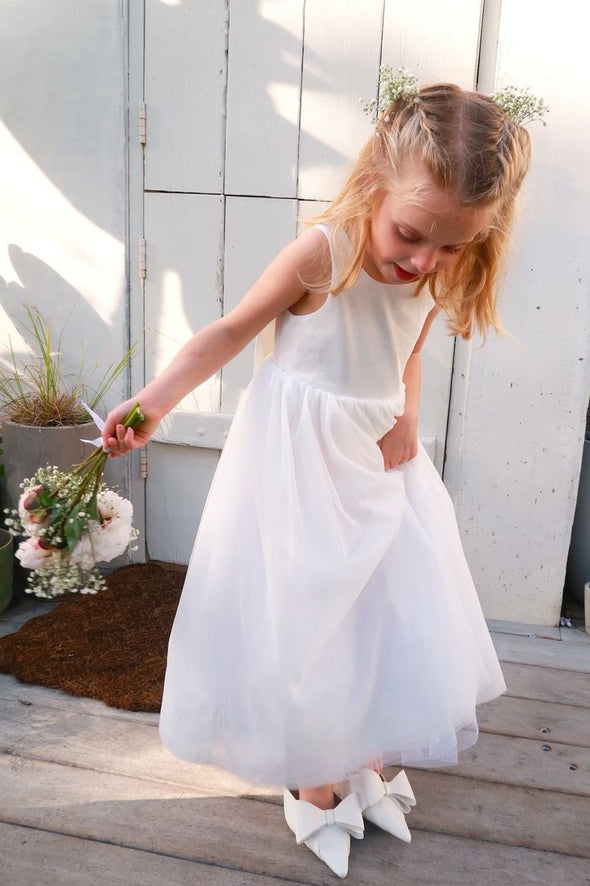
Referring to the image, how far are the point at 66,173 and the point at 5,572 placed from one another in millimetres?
1472

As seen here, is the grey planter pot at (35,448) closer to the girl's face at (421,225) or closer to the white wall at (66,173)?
the white wall at (66,173)

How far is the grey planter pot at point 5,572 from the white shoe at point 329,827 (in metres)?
1.44

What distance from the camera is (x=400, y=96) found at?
4.53 ft

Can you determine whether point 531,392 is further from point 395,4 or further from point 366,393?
point 395,4

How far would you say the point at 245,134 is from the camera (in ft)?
8.36

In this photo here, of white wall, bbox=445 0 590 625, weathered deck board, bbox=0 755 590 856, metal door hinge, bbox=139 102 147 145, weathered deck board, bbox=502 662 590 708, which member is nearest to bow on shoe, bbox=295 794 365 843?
weathered deck board, bbox=0 755 590 856

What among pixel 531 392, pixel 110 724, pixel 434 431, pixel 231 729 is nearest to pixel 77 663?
pixel 110 724

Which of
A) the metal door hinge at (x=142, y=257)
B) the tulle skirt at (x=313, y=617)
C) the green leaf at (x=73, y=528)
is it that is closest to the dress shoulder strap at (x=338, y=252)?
the tulle skirt at (x=313, y=617)

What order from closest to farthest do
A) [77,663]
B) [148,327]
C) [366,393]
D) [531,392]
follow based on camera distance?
1. [366,393]
2. [77,663]
3. [531,392]
4. [148,327]

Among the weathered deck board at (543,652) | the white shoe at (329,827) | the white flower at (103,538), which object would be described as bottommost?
the weathered deck board at (543,652)

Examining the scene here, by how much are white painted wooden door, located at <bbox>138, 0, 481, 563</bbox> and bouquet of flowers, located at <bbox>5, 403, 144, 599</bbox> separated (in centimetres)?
126

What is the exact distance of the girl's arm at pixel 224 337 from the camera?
1.41m

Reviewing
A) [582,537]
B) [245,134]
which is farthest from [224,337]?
[582,537]

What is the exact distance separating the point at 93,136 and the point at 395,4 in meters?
1.14
